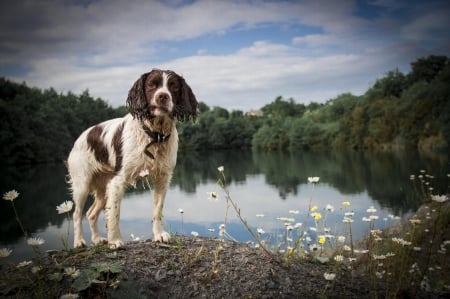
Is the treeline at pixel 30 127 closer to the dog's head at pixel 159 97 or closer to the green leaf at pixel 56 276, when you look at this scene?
the dog's head at pixel 159 97

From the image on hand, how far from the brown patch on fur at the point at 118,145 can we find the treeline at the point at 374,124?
4699 cm

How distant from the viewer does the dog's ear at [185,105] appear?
15.3ft

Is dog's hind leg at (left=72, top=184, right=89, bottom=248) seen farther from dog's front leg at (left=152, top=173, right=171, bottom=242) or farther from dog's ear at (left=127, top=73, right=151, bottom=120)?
dog's ear at (left=127, top=73, right=151, bottom=120)

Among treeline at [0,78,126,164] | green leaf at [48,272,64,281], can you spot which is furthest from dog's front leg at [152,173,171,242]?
treeline at [0,78,126,164]

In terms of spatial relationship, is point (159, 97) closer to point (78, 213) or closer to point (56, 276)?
point (56, 276)

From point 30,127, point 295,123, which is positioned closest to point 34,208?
point 30,127

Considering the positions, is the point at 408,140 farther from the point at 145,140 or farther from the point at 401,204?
the point at 145,140

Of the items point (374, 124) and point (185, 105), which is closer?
point (185, 105)

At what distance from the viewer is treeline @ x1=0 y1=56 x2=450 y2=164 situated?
5150 centimetres

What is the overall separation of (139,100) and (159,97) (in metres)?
0.35

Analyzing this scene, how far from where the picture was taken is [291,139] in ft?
309

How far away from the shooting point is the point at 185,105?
472 centimetres

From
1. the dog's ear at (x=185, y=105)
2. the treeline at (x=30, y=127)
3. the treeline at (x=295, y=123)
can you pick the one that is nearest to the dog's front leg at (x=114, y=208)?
the dog's ear at (x=185, y=105)

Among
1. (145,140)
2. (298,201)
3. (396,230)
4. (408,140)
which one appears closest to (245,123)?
(408,140)
